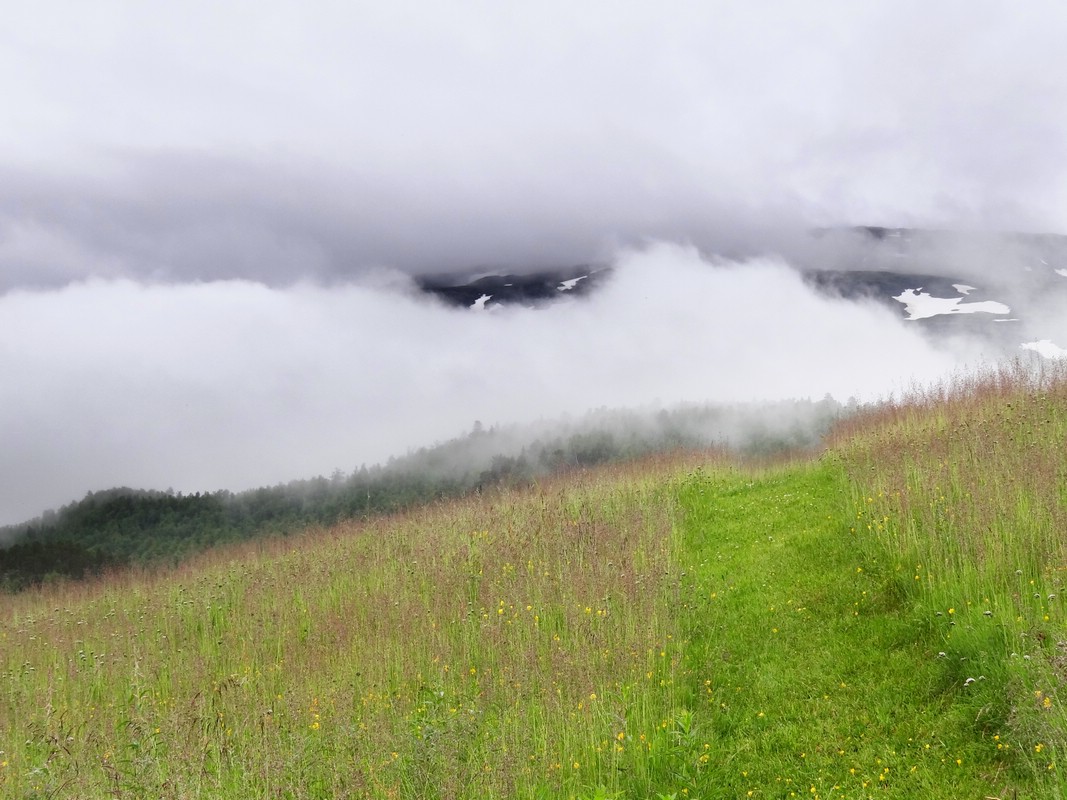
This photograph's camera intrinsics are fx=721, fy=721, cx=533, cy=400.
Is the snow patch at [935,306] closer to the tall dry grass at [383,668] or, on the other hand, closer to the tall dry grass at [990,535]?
the tall dry grass at [990,535]

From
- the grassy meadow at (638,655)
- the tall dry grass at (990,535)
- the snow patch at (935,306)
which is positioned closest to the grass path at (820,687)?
the grassy meadow at (638,655)

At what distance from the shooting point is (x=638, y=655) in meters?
7.11

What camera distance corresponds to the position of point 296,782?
221 inches

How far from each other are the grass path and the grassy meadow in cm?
3

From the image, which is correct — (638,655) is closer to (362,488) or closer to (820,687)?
(820,687)

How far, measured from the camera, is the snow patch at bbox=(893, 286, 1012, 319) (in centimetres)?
8769

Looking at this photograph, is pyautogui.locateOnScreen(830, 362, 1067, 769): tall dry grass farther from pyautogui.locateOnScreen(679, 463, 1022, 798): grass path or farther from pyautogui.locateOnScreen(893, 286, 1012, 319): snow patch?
pyautogui.locateOnScreen(893, 286, 1012, 319): snow patch

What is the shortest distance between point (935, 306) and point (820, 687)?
344 feet

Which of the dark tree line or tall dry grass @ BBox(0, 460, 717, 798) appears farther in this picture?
the dark tree line

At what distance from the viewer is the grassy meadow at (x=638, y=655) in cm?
531

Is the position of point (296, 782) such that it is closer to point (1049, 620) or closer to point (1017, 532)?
point (1049, 620)

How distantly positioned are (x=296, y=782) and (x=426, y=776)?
1.12 metres

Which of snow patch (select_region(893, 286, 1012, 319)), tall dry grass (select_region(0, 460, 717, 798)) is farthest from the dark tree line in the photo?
Answer: snow patch (select_region(893, 286, 1012, 319))

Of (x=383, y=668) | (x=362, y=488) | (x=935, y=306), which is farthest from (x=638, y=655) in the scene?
(x=935, y=306)
